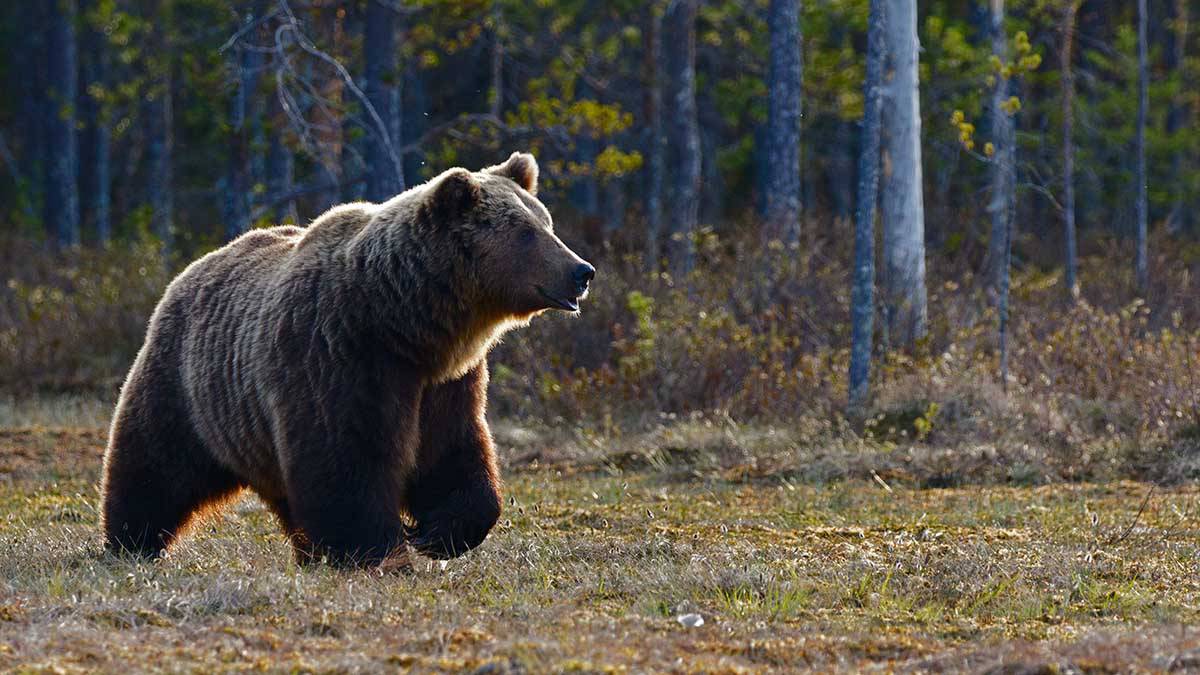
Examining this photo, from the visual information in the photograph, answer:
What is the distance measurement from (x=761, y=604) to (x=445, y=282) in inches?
76.9

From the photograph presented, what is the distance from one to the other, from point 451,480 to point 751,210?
1451cm

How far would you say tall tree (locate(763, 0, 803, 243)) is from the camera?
668 inches

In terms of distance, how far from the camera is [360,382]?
6.30 m

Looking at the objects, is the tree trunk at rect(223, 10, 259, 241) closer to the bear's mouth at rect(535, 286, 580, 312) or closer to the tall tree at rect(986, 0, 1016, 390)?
the tall tree at rect(986, 0, 1016, 390)

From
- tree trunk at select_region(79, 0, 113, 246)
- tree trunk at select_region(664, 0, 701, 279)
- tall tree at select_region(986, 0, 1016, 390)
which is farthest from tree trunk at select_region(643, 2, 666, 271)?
tree trunk at select_region(79, 0, 113, 246)

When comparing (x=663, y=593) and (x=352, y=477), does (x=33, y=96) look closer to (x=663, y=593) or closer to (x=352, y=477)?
(x=352, y=477)

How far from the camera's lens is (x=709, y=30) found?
2791 cm

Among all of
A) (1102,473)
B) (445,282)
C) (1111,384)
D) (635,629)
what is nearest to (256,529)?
(445,282)

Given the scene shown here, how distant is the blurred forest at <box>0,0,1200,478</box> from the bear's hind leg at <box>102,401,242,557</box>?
17.4 feet

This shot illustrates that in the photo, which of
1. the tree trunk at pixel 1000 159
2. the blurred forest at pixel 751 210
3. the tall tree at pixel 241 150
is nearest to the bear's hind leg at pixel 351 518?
the blurred forest at pixel 751 210

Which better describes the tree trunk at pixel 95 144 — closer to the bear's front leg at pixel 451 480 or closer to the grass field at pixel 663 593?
the grass field at pixel 663 593

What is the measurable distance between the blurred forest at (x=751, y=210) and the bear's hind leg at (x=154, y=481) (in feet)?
17.4

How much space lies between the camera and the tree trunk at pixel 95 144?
30.7 metres

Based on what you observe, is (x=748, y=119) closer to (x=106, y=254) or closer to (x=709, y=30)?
(x=709, y=30)
